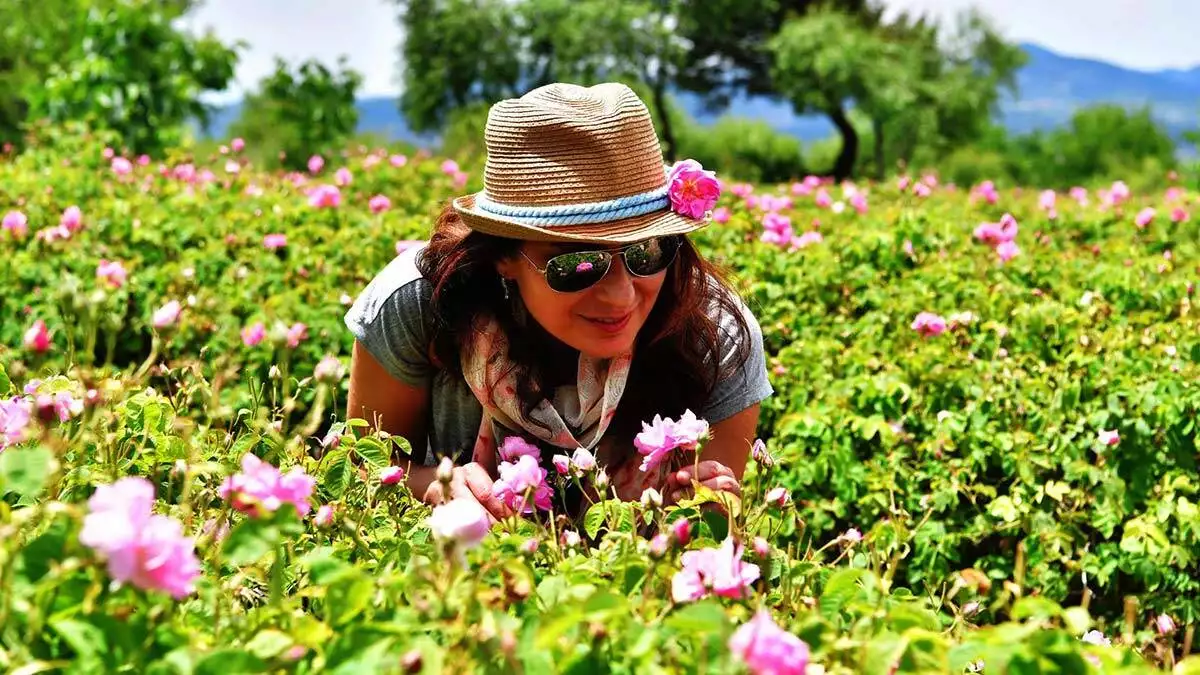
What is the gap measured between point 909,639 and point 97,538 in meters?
0.72

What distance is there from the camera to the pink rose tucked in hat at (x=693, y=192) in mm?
2326

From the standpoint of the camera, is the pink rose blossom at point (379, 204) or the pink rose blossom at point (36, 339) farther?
the pink rose blossom at point (379, 204)

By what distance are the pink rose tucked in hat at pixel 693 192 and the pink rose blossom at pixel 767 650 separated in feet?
4.69

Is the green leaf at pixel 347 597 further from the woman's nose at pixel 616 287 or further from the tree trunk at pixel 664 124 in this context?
the tree trunk at pixel 664 124

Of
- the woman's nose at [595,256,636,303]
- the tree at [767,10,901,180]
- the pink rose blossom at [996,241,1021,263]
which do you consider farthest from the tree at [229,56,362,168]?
the tree at [767,10,901,180]

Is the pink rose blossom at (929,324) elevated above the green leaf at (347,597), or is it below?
below

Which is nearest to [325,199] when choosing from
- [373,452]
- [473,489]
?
→ [473,489]

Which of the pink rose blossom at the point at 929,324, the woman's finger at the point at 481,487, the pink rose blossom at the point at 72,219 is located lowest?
the pink rose blossom at the point at 72,219

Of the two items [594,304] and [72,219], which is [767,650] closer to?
[594,304]

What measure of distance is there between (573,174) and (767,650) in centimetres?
143

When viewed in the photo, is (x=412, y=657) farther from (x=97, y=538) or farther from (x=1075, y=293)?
(x=1075, y=293)

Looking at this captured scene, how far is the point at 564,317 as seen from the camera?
2.33 meters

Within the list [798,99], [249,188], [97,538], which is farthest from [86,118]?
[798,99]

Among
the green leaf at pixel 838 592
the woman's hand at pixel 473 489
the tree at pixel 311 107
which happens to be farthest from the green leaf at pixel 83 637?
the tree at pixel 311 107
